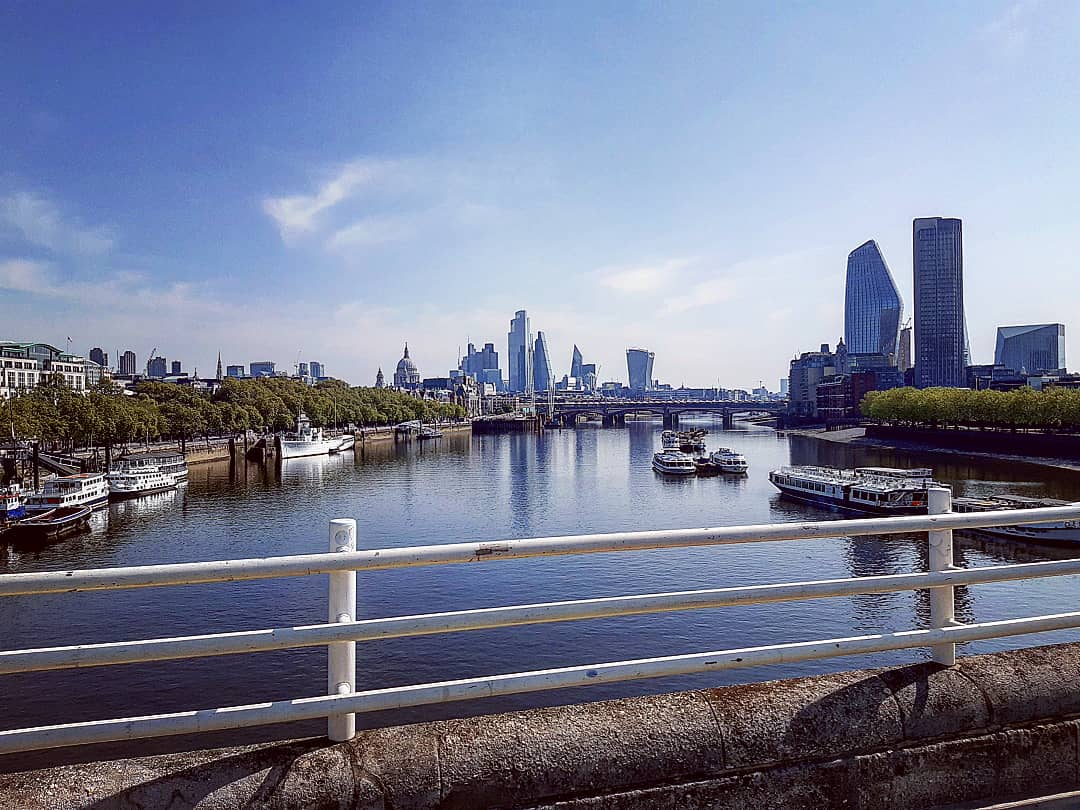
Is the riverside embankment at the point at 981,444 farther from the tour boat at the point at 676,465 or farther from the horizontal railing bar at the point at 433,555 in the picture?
the horizontal railing bar at the point at 433,555

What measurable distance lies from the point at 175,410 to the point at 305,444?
17596 millimetres

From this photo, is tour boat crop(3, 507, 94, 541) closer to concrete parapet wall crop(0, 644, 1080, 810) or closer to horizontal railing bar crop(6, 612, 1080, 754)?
horizontal railing bar crop(6, 612, 1080, 754)

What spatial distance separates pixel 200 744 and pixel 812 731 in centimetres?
1688

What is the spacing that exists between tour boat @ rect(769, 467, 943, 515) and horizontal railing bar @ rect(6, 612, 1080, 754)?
149 ft

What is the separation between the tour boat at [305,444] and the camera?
4217 inches

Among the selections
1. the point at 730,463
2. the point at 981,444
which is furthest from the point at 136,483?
the point at 981,444

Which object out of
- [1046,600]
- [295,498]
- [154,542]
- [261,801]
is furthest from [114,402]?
[261,801]

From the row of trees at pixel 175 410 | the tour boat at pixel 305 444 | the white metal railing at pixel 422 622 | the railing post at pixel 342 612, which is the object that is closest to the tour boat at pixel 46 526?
the row of trees at pixel 175 410

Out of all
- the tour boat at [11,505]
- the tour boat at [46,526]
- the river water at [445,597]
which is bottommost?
the river water at [445,597]

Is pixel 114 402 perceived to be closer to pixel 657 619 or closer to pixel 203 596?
pixel 203 596

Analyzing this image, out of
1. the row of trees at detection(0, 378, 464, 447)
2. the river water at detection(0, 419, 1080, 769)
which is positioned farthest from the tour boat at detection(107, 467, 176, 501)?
the row of trees at detection(0, 378, 464, 447)

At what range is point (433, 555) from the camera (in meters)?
3.22

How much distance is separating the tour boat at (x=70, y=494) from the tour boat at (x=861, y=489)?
47245mm

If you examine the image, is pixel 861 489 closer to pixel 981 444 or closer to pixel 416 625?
pixel 416 625
